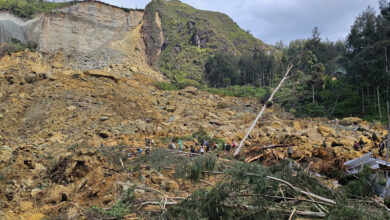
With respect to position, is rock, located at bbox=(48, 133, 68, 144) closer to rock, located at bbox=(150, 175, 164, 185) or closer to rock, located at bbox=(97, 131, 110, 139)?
rock, located at bbox=(97, 131, 110, 139)

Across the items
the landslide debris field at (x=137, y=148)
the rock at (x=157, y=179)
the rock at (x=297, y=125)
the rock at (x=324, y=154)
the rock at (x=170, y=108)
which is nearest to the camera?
the landslide debris field at (x=137, y=148)

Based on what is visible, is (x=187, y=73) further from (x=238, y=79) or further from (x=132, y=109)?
(x=132, y=109)

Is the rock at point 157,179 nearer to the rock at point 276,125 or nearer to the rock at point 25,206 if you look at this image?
the rock at point 25,206

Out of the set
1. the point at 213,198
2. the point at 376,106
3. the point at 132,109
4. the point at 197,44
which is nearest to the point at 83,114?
the point at 132,109

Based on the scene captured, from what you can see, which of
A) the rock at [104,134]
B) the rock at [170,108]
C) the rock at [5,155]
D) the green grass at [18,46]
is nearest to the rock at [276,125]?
the rock at [170,108]

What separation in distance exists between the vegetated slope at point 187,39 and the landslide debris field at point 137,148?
8394mm

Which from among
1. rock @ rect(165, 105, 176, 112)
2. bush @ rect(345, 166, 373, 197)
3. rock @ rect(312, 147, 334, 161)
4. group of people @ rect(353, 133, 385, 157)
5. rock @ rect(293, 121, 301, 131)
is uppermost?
bush @ rect(345, 166, 373, 197)

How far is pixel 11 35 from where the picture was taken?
34.6 m

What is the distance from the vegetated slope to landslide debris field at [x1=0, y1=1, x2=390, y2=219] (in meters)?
8.39

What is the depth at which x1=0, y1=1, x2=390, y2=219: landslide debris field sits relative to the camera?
475 centimetres

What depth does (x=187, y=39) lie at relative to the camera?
189 feet

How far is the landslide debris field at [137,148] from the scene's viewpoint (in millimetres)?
4746

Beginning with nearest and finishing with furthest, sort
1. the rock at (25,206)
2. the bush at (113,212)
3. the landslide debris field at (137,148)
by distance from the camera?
the landslide debris field at (137,148) < the bush at (113,212) < the rock at (25,206)

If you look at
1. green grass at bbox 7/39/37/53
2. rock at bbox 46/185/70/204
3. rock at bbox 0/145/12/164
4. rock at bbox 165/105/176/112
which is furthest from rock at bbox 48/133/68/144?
green grass at bbox 7/39/37/53
